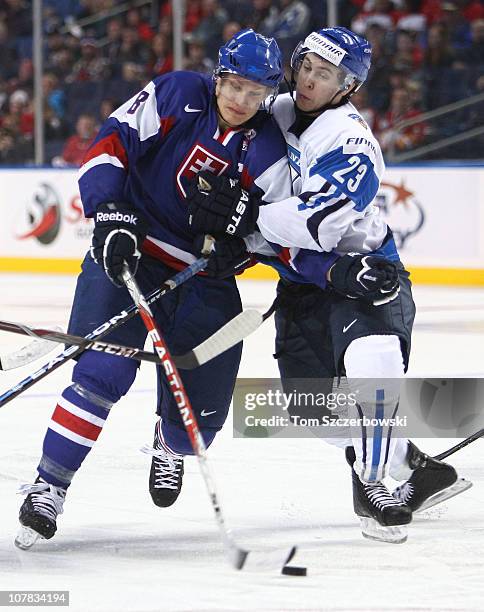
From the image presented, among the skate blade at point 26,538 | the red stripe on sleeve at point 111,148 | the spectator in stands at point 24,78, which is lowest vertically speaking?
the spectator in stands at point 24,78

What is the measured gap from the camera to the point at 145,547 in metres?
2.97

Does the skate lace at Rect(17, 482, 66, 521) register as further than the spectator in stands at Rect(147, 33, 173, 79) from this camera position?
No

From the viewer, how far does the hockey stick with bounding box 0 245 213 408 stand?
305cm

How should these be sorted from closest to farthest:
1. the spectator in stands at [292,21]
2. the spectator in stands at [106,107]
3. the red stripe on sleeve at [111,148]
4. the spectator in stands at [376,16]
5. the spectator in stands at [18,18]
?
the red stripe on sleeve at [111,148] → the spectator in stands at [292,21] → the spectator in stands at [376,16] → the spectator in stands at [106,107] → the spectator in stands at [18,18]

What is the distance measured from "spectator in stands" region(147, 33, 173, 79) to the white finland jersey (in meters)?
7.27

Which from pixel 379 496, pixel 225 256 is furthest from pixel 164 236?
pixel 379 496

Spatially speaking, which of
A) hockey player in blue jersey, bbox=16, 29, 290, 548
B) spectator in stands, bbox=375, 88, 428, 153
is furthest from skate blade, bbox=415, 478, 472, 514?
spectator in stands, bbox=375, 88, 428, 153

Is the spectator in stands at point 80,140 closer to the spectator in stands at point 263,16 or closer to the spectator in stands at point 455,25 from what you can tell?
the spectator in stands at point 263,16

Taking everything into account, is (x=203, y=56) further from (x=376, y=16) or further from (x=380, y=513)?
(x=380, y=513)

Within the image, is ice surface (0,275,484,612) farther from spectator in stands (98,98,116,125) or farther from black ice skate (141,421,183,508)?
spectator in stands (98,98,116,125)

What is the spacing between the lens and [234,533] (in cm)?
311

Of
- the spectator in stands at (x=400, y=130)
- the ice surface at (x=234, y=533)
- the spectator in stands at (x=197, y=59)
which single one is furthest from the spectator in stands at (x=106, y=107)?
the ice surface at (x=234, y=533)

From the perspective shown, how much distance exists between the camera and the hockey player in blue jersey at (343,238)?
3020mm

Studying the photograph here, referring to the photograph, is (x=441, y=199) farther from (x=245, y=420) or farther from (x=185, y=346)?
(x=185, y=346)
